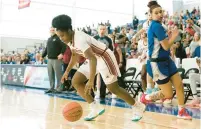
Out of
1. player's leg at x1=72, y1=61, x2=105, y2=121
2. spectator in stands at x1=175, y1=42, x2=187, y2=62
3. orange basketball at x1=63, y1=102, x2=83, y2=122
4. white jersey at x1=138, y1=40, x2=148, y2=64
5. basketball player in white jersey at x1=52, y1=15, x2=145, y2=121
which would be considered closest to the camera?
basketball player in white jersey at x1=52, y1=15, x2=145, y2=121

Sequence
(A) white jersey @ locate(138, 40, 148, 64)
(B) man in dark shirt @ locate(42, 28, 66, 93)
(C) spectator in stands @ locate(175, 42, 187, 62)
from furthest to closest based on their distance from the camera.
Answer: (B) man in dark shirt @ locate(42, 28, 66, 93), (C) spectator in stands @ locate(175, 42, 187, 62), (A) white jersey @ locate(138, 40, 148, 64)

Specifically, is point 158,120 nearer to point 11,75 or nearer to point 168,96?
point 168,96

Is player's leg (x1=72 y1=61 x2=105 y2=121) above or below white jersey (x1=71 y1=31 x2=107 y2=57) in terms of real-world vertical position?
below

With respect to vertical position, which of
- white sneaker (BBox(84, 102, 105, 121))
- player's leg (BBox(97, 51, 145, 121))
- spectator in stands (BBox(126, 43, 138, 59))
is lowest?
white sneaker (BBox(84, 102, 105, 121))

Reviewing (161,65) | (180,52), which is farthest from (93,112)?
(180,52)

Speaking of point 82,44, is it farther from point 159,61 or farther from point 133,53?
point 133,53

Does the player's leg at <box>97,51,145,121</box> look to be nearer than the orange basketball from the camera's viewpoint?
No

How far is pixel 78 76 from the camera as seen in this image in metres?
4.77

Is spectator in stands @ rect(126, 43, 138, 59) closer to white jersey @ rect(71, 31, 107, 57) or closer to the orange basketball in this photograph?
white jersey @ rect(71, 31, 107, 57)

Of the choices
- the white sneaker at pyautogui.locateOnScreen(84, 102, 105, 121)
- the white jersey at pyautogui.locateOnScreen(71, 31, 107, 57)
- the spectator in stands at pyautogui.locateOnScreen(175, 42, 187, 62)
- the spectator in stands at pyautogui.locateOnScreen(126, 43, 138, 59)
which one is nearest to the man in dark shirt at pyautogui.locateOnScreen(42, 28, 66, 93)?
the spectator in stands at pyautogui.locateOnScreen(126, 43, 138, 59)

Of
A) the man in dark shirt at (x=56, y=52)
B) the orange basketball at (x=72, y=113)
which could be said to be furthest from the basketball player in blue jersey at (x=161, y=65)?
the man in dark shirt at (x=56, y=52)

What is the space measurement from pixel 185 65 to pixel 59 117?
4.71m

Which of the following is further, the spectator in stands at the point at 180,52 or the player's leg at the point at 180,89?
the spectator in stands at the point at 180,52

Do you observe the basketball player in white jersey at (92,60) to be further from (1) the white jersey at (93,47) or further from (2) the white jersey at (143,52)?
(2) the white jersey at (143,52)
